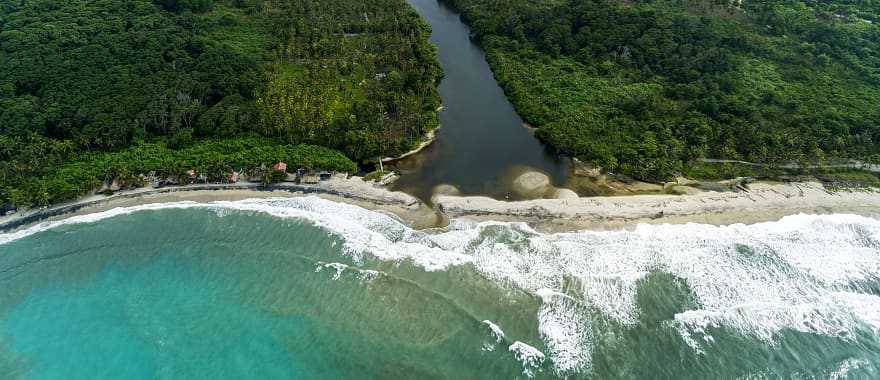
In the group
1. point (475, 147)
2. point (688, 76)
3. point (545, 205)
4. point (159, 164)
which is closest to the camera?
point (545, 205)

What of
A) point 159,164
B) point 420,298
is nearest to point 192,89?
point 159,164

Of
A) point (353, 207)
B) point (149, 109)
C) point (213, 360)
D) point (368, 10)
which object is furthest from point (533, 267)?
point (368, 10)

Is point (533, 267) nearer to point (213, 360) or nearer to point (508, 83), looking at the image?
point (213, 360)

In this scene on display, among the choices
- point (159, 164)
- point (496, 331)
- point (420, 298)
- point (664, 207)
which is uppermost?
point (159, 164)

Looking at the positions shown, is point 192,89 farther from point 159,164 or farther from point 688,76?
point 688,76

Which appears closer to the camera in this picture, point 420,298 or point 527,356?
point 527,356

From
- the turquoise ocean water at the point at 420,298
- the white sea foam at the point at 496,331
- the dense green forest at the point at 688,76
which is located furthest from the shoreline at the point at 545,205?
the white sea foam at the point at 496,331
